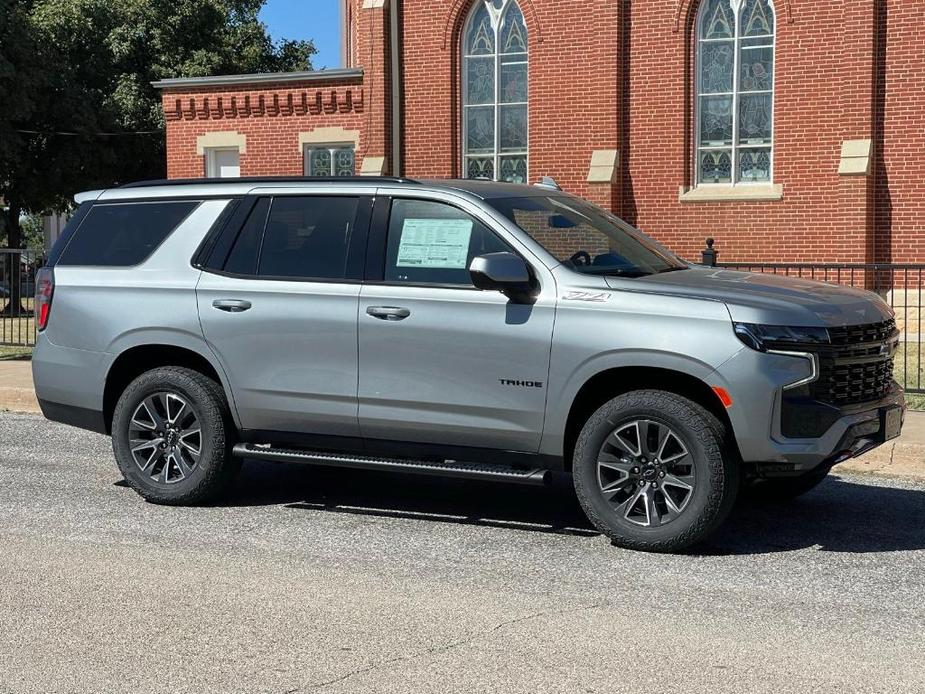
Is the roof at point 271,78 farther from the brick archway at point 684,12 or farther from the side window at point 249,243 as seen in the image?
the side window at point 249,243

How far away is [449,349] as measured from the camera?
22.8 ft

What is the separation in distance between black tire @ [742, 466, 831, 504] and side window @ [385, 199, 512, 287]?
2256 mm

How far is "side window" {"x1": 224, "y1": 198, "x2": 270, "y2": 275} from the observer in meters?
7.68

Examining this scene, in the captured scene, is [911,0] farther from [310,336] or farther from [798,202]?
[310,336]

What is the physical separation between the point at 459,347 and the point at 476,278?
0.42 metres

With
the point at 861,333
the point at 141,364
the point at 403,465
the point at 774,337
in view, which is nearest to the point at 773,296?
the point at 774,337

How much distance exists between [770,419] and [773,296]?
2.17 ft

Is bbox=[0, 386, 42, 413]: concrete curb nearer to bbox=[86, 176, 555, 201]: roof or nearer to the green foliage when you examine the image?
bbox=[86, 176, 555, 201]: roof

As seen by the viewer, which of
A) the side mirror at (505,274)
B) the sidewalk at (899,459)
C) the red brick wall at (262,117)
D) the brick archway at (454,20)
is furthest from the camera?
the red brick wall at (262,117)

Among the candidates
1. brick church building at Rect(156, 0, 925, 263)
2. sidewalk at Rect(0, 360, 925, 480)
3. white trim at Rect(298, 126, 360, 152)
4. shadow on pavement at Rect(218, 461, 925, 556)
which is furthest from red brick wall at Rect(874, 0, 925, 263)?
shadow on pavement at Rect(218, 461, 925, 556)

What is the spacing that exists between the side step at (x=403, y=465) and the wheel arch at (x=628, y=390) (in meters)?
0.28

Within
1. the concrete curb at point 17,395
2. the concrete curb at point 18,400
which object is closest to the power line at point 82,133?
the concrete curb at point 17,395

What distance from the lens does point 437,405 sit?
7.00 metres

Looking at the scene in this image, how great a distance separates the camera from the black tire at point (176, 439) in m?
7.65
